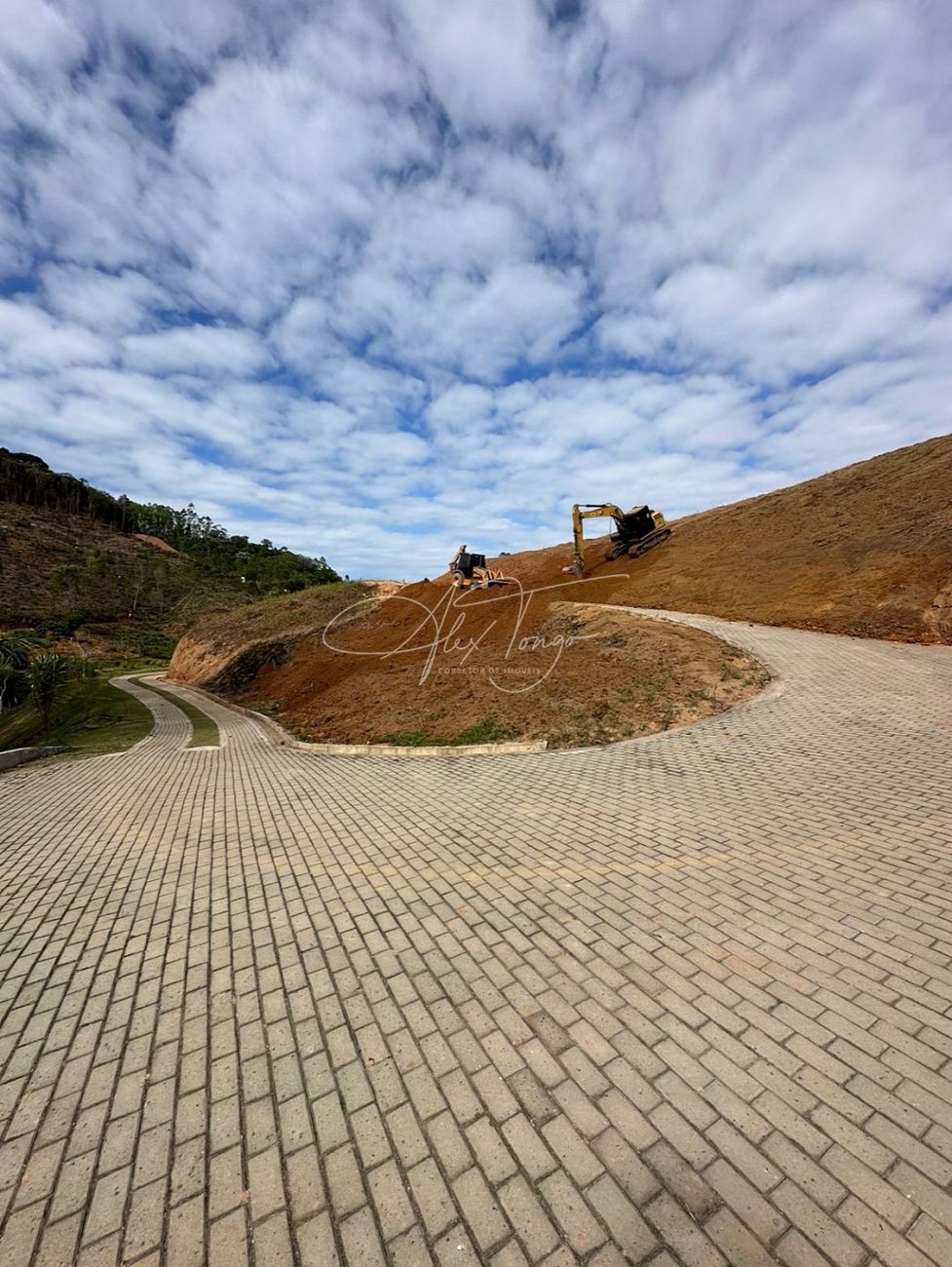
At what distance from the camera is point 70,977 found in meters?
3.68

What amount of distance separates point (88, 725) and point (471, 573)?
17.5 meters

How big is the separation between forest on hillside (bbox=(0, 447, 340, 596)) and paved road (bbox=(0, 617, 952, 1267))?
2788 inches

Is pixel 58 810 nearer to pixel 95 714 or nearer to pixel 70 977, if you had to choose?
pixel 70 977

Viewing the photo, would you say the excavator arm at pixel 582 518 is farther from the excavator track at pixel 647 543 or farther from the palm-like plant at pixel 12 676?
the palm-like plant at pixel 12 676

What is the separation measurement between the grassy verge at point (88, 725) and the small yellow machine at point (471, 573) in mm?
14347

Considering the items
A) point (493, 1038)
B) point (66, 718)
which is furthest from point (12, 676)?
point (493, 1038)

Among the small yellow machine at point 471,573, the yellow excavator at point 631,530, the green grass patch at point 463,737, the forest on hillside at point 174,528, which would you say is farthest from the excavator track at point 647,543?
the forest on hillside at point 174,528

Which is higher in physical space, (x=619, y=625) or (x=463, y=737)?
(x=619, y=625)

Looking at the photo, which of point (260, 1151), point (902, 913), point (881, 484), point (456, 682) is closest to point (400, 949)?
point (260, 1151)

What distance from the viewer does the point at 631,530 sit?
86.8 feet

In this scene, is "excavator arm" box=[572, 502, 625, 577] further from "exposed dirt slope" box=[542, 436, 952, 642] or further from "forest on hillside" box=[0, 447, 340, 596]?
"forest on hillside" box=[0, 447, 340, 596]

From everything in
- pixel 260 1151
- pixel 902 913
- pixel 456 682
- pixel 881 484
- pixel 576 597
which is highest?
pixel 881 484

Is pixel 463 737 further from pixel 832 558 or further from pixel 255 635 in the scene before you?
pixel 255 635

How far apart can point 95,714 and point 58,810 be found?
1713cm
